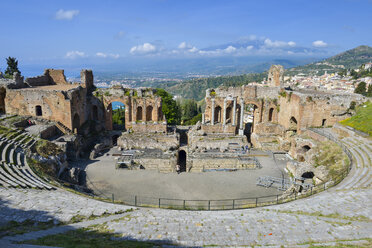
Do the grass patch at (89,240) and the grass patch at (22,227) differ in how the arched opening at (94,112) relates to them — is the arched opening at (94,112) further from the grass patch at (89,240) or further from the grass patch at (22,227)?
the grass patch at (89,240)

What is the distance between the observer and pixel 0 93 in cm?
2908

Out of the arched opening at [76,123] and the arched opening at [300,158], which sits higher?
the arched opening at [76,123]

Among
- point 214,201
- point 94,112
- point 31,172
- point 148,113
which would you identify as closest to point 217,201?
point 214,201

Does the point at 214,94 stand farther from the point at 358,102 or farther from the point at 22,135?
the point at 22,135

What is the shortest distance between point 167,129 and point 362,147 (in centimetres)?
2028

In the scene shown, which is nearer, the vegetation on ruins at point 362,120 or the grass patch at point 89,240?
the grass patch at point 89,240

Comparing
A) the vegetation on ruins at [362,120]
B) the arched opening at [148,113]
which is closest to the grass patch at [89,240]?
the vegetation on ruins at [362,120]

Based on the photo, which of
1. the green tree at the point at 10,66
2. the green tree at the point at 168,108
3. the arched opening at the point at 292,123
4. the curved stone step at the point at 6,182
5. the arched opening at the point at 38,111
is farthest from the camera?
the green tree at the point at 10,66

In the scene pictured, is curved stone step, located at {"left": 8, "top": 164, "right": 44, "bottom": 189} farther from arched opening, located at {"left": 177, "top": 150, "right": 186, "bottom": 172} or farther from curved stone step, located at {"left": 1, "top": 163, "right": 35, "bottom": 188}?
arched opening, located at {"left": 177, "top": 150, "right": 186, "bottom": 172}

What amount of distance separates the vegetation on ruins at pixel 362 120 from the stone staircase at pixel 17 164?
25986 mm

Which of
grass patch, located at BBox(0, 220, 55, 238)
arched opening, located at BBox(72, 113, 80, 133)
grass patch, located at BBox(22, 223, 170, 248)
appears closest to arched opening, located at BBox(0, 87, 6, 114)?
arched opening, located at BBox(72, 113, 80, 133)

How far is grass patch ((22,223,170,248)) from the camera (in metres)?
9.84

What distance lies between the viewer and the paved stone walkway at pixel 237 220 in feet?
37.3

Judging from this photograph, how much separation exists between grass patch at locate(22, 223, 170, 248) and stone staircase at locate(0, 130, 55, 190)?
6.24 metres
